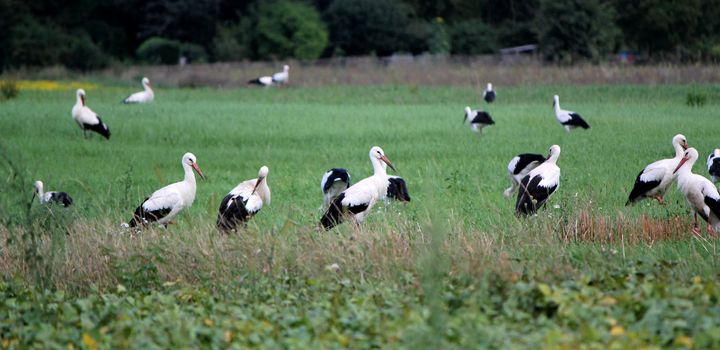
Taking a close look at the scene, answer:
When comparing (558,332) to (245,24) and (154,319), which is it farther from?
(245,24)

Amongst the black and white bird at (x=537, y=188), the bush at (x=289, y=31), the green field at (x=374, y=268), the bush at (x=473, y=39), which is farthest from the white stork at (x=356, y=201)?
the bush at (x=473, y=39)

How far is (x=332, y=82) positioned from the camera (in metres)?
36.5

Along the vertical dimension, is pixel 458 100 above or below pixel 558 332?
below

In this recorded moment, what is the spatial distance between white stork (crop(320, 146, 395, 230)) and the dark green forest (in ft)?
110

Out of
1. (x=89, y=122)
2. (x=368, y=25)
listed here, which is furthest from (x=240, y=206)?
(x=368, y=25)

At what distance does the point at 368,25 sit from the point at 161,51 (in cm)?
1046

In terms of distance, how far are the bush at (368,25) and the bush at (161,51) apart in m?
8.29

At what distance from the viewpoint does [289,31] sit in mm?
53094

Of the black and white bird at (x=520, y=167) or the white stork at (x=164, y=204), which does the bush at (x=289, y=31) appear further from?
the white stork at (x=164, y=204)

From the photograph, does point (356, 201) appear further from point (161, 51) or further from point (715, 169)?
point (161, 51)

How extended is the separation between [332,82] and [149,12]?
77.5 ft

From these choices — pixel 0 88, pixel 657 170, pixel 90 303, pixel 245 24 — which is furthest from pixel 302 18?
pixel 90 303

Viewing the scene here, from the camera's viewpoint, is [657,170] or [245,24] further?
[245,24]

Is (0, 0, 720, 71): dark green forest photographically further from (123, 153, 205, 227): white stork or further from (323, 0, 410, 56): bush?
(123, 153, 205, 227): white stork
